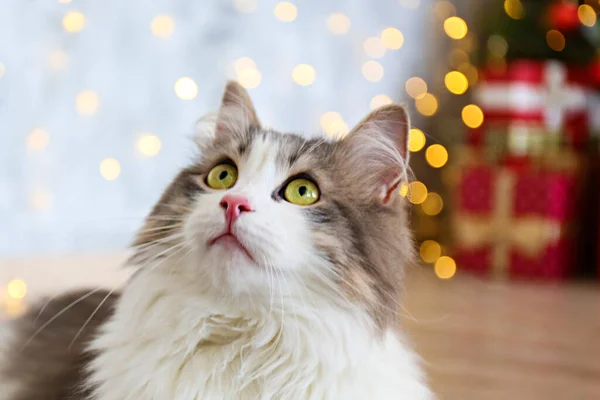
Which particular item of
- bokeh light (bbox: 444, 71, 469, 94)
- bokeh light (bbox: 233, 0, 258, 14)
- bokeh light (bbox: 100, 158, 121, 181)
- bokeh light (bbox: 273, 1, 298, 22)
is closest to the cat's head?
bokeh light (bbox: 100, 158, 121, 181)

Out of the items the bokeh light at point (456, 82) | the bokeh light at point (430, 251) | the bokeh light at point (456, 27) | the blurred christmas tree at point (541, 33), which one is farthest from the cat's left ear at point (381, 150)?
the bokeh light at point (456, 27)

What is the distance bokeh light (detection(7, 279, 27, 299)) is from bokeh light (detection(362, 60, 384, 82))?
2222 mm

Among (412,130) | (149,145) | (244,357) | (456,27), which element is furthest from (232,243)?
(456,27)

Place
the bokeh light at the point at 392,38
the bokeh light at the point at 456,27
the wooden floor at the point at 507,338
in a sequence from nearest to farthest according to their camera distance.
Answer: the wooden floor at the point at 507,338 < the bokeh light at the point at 392,38 < the bokeh light at the point at 456,27

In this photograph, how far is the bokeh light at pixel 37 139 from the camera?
2426 mm

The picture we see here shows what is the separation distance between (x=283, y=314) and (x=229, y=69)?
2250mm

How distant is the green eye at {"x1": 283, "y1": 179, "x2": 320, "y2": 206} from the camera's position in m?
0.99

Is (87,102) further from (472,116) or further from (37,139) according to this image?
(472,116)

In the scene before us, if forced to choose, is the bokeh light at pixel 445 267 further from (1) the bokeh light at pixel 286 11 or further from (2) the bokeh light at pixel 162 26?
(2) the bokeh light at pixel 162 26

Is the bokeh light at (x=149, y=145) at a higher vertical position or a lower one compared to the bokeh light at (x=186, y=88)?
lower

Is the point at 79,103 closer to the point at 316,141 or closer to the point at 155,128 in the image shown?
the point at 155,128

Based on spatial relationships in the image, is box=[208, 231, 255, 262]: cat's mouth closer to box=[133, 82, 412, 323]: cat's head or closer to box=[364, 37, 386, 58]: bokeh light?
box=[133, 82, 412, 323]: cat's head

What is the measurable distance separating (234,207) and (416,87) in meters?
3.34

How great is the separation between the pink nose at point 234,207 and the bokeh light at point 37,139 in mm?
1769
